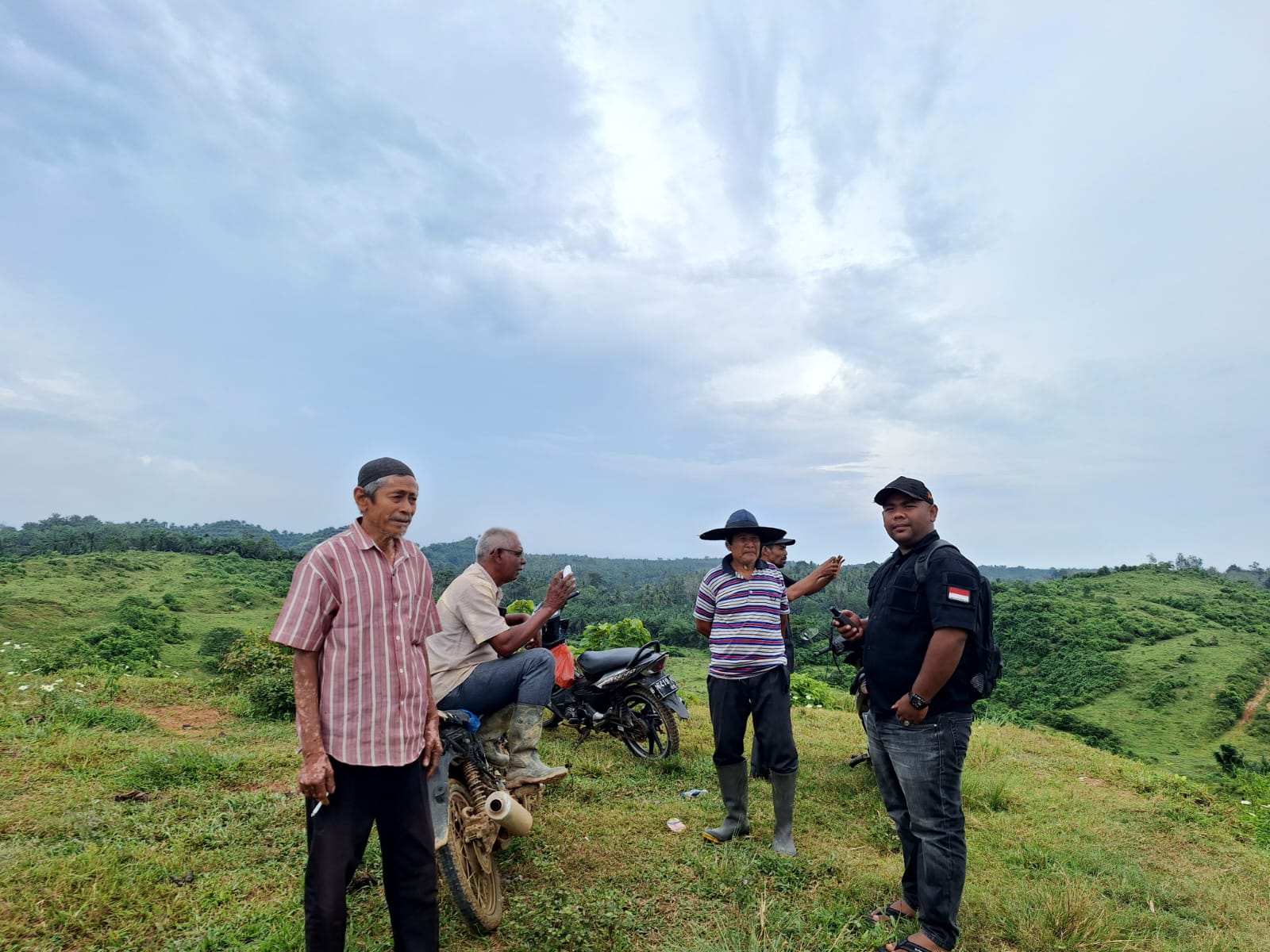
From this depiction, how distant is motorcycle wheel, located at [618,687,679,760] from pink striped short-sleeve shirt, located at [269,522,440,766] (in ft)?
14.0

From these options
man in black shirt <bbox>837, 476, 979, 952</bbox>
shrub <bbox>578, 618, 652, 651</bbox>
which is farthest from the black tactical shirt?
shrub <bbox>578, 618, 652, 651</bbox>

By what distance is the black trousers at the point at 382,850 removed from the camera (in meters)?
2.43

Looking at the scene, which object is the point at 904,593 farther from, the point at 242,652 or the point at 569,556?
the point at 569,556

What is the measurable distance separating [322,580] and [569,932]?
224 centimetres

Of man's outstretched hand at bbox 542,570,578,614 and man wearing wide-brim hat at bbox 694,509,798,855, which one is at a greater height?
man's outstretched hand at bbox 542,570,578,614

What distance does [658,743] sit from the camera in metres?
6.69

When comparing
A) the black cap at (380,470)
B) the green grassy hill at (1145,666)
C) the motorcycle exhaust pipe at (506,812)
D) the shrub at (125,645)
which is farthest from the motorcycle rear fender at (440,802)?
the green grassy hill at (1145,666)

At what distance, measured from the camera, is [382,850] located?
2.58 metres

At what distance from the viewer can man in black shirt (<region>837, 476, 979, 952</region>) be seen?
2.98 meters

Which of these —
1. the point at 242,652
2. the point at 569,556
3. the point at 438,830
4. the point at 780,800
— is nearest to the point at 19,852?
the point at 438,830

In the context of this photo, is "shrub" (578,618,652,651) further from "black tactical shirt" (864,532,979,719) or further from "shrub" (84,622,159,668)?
"shrub" (84,622,159,668)

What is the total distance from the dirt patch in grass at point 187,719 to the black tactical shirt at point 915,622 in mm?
7603

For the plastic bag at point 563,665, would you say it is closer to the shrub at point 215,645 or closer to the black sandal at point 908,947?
the black sandal at point 908,947

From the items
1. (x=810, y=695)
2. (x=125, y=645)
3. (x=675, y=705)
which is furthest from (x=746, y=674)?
(x=125, y=645)
